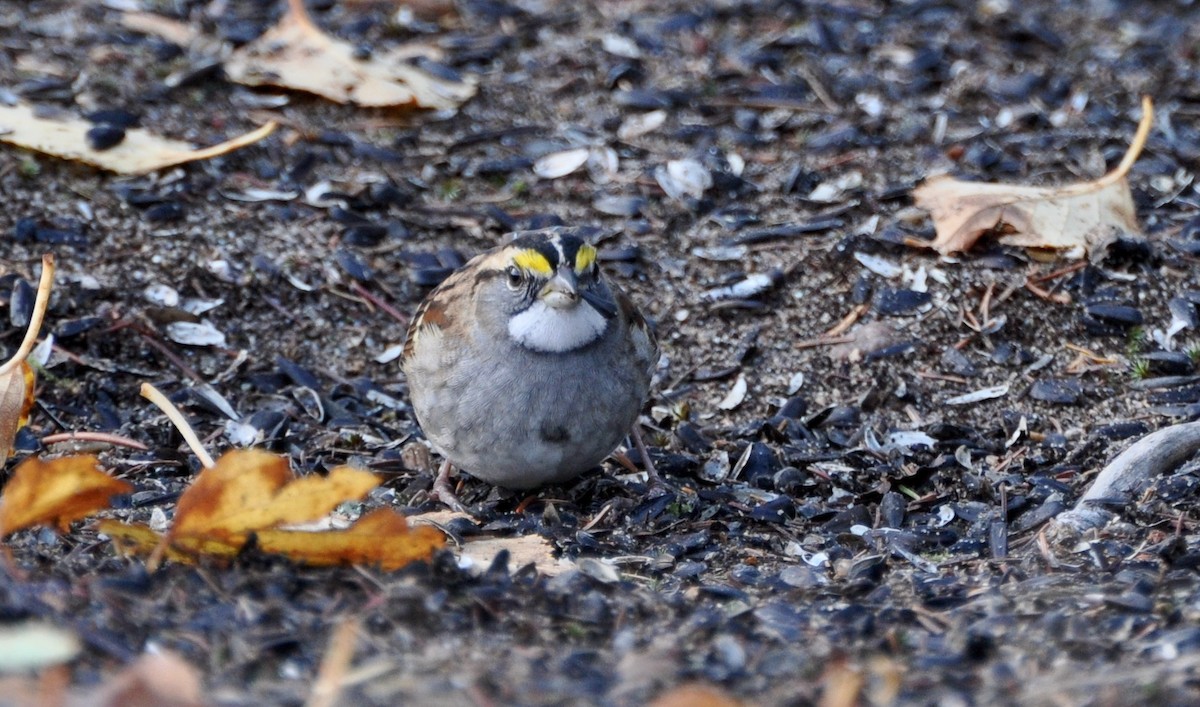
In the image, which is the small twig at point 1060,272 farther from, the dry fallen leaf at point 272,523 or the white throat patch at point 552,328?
the dry fallen leaf at point 272,523

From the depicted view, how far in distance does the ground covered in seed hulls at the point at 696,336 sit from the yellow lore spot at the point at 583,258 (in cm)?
75

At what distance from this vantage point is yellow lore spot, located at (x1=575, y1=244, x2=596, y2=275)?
408 cm

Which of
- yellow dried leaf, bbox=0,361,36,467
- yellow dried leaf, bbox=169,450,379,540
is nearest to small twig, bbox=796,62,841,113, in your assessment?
yellow dried leaf, bbox=0,361,36,467

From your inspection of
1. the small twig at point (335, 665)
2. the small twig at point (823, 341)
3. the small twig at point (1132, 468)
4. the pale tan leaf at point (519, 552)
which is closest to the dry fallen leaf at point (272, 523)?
the small twig at point (335, 665)

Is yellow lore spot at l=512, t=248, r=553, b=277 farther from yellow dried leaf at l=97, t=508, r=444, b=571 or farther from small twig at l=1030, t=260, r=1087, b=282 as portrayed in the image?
small twig at l=1030, t=260, r=1087, b=282

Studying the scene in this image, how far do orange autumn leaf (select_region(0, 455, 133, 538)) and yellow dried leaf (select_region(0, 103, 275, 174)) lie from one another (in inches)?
99.3

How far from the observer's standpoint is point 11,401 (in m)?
4.13

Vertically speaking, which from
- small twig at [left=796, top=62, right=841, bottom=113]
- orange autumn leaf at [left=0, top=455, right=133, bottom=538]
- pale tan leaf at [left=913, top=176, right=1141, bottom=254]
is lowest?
small twig at [left=796, top=62, right=841, bottom=113]

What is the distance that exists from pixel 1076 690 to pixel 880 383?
2.32 meters

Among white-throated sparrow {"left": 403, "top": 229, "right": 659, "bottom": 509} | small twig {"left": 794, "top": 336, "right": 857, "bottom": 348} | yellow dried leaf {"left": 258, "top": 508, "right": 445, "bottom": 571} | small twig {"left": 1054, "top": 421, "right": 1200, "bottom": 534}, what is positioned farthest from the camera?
small twig {"left": 794, "top": 336, "right": 857, "bottom": 348}

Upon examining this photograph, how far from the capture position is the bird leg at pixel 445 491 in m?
4.46

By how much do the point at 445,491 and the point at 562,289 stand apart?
844 mm

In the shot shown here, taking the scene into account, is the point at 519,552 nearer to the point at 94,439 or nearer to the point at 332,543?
the point at 332,543

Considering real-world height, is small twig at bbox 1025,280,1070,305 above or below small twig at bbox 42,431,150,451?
above
